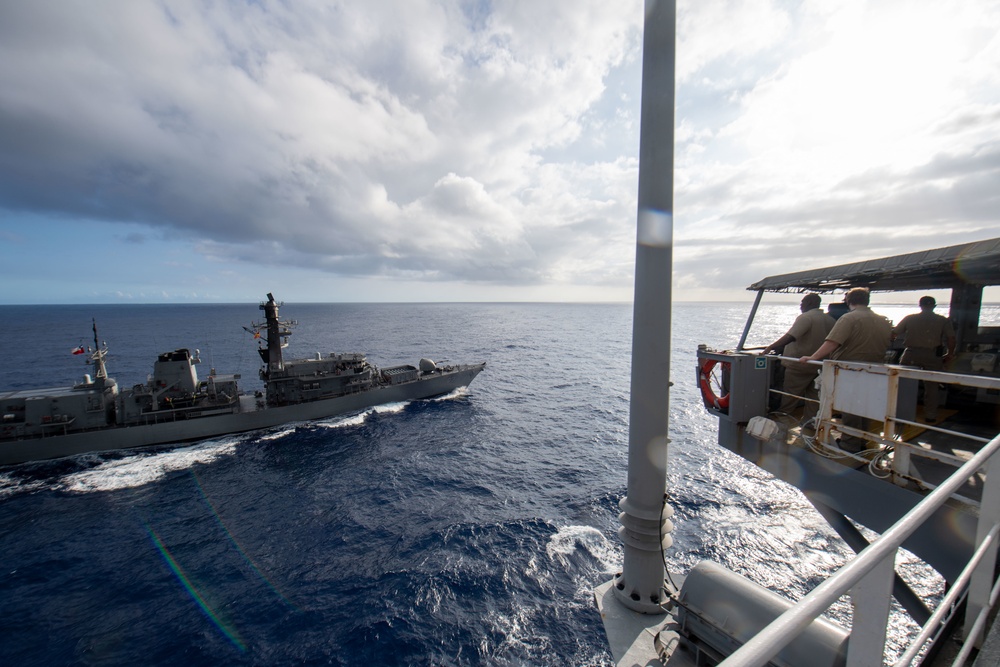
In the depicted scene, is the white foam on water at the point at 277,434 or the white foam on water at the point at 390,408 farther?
the white foam on water at the point at 390,408

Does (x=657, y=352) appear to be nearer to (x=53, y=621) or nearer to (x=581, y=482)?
(x=581, y=482)

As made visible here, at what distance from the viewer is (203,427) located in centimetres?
3052

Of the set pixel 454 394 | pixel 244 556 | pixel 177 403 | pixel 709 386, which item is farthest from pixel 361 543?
pixel 454 394

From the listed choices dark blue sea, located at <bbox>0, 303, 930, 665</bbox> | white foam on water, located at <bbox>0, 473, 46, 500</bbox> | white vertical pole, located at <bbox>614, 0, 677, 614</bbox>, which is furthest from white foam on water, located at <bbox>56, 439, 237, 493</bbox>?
white vertical pole, located at <bbox>614, 0, 677, 614</bbox>

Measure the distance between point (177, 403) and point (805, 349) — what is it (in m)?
38.2

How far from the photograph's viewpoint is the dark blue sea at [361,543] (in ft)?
40.5

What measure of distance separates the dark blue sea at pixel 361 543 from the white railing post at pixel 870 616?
472 inches

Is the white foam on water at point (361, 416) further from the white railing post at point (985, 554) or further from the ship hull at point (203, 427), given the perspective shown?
the white railing post at point (985, 554)

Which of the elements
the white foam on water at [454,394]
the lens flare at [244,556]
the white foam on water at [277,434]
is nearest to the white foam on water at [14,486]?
the lens flare at [244,556]

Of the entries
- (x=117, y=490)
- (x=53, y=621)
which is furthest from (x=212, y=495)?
(x=53, y=621)

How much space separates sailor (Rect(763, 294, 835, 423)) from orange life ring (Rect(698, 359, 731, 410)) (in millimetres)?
969

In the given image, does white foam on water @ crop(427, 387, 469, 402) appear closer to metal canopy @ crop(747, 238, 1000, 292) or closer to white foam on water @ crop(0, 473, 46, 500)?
white foam on water @ crop(0, 473, 46, 500)

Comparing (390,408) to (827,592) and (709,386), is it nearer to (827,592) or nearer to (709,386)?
(709,386)

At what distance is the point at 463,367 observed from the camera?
44344 mm
